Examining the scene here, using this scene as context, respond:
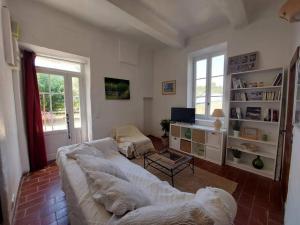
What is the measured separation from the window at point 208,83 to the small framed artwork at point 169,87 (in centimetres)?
60

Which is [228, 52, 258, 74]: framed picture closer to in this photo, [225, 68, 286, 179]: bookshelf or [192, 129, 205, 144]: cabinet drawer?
[225, 68, 286, 179]: bookshelf

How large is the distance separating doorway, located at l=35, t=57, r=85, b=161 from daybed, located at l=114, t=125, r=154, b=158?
103cm

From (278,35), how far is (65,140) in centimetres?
471

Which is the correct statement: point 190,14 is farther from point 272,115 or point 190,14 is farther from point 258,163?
point 258,163

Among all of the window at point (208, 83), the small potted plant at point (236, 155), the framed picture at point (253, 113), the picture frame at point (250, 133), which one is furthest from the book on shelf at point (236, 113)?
the small potted plant at point (236, 155)

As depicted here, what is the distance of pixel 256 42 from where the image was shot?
8.95ft

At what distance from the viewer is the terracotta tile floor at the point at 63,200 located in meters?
1.64

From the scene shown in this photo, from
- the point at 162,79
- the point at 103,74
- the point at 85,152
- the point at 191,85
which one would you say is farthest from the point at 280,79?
the point at 103,74

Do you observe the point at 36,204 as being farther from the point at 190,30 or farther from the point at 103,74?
the point at 190,30

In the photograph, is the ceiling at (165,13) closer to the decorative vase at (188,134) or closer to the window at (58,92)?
the window at (58,92)

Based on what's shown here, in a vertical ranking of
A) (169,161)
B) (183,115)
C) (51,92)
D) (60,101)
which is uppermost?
(51,92)

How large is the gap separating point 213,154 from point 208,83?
69.5 inches

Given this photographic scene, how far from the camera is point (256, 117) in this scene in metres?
2.68

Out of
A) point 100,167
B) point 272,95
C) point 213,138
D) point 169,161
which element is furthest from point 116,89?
point 272,95
